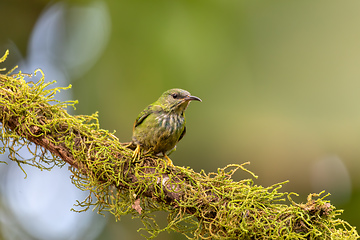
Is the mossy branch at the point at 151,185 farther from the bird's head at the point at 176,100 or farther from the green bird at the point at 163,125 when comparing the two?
the bird's head at the point at 176,100

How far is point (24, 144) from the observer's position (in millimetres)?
2857

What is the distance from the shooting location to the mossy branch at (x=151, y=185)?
2269mm

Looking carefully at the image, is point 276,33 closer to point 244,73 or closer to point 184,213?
point 244,73

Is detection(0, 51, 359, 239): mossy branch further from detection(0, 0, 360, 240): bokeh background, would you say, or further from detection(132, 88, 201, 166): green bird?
detection(0, 0, 360, 240): bokeh background

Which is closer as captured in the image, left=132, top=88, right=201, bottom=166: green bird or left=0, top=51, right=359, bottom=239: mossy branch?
left=0, top=51, right=359, bottom=239: mossy branch

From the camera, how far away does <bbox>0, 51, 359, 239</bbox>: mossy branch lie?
2.27 meters

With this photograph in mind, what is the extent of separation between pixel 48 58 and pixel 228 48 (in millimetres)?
3928

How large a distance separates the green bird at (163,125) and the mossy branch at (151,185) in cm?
34

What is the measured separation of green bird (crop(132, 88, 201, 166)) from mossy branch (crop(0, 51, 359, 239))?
0.34 meters

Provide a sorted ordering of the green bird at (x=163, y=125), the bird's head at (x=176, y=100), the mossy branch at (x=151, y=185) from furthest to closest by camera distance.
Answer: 1. the bird's head at (x=176, y=100)
2. the green bird at (x=163, y=125)
3. the mossy branch at (x=151, y=185)

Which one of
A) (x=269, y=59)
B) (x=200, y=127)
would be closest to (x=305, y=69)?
(x=269, y=59)

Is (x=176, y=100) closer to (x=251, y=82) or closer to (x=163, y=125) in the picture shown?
(x=163, y=125)

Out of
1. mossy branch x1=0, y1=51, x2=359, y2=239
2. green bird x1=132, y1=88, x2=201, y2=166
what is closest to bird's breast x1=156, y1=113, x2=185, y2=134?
green bird x1=132, y1=88, x2=201, y2=166

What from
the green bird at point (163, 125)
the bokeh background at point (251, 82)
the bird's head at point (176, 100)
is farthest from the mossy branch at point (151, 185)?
the bokeh background at point (251, 82)
